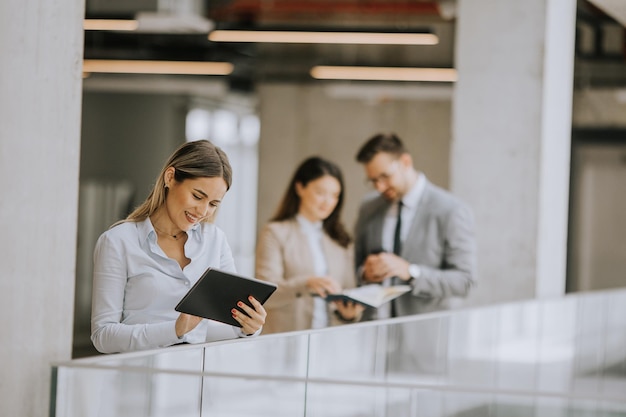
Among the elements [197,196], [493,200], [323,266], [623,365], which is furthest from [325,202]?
[623,365]

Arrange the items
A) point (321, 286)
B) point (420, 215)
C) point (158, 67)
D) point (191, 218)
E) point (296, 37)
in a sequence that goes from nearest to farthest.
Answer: point (191, 218) → point (321, 286) → point (420, 215) → point (296, 37) → point (158, 67)

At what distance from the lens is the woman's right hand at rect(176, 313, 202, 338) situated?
3359mm

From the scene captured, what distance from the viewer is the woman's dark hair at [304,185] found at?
5.20 metres

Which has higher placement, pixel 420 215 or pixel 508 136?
pixel 508 136

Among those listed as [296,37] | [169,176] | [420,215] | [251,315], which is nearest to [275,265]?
[420,215]

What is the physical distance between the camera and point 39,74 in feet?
11.3

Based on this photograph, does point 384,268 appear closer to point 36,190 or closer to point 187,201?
point 187,201

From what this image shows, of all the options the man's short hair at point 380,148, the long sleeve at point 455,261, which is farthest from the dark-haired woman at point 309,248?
the long sleeve at point 455,261

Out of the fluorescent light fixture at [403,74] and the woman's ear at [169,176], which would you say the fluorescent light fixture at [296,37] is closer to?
the fluorescent light fixture at [403,74]

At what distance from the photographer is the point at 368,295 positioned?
5152 mm

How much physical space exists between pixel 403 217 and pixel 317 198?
714mm

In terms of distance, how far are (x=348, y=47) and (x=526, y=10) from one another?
4.68 meters

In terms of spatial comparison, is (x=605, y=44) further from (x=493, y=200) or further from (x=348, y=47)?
(x=493, y=200)

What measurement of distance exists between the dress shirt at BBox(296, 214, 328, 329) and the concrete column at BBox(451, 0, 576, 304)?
98.3 inches
